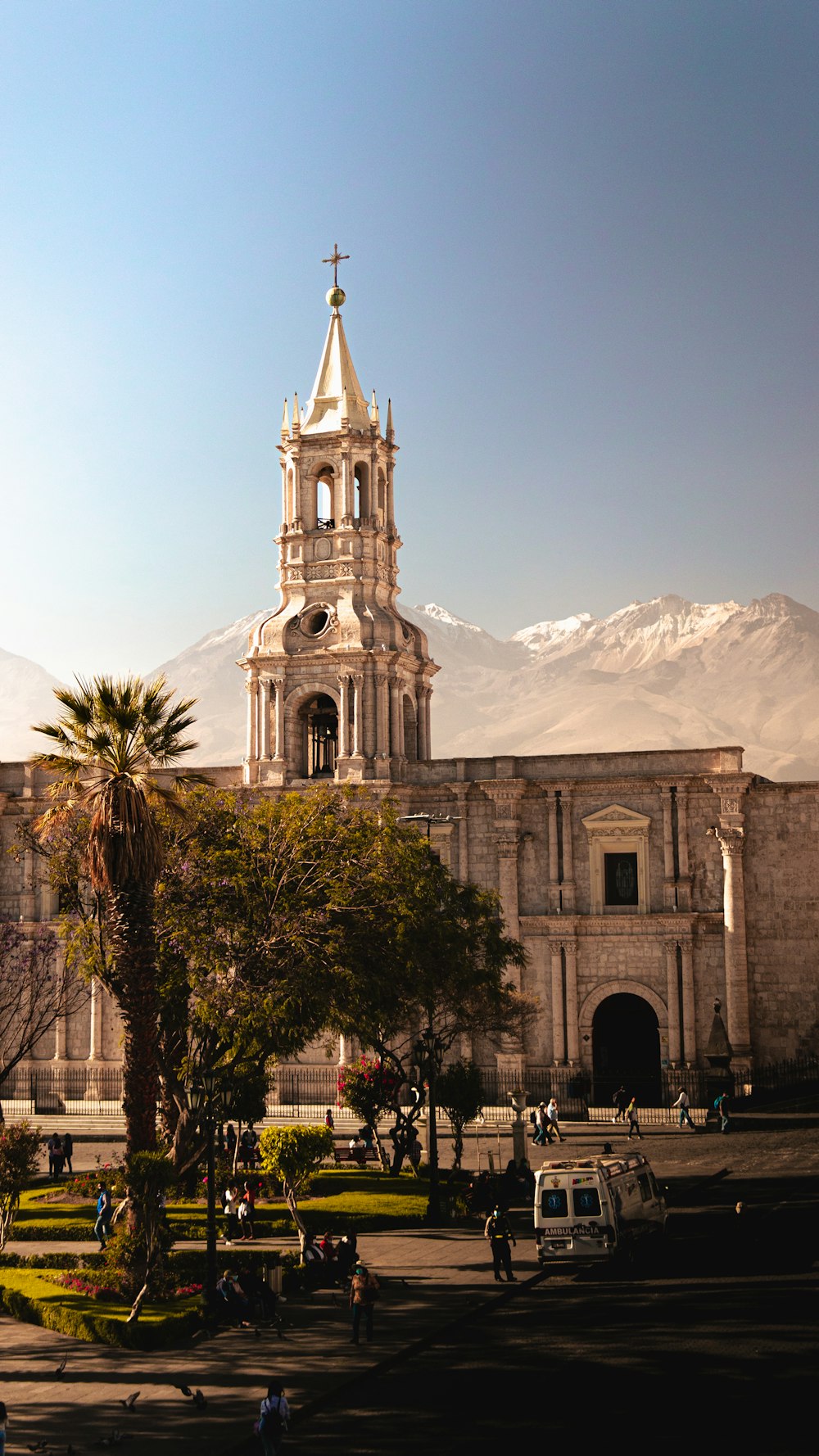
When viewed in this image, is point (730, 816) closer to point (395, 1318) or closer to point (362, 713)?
point (362, 713)

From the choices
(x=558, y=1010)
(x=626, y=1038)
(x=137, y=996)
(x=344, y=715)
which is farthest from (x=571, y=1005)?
(x=137, y=996)

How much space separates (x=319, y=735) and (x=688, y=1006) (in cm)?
1519

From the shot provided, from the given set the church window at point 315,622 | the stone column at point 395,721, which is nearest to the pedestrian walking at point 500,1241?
the stone column at point 395,721

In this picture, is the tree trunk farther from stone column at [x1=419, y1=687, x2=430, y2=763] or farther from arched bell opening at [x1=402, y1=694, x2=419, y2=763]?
stone column at [x1=419, y1=687, x2=430, y2=763]

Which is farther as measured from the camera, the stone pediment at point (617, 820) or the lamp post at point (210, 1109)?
the stone pediment at point (617, 820)

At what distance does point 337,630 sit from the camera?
48688mm

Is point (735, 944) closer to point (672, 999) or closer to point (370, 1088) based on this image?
point (672, 999)

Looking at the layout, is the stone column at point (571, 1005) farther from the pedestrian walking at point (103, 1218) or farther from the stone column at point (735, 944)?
the pedestrian walking at point (103, 1218)

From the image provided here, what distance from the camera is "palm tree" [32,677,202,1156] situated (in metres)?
23.7

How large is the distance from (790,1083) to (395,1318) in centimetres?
2695

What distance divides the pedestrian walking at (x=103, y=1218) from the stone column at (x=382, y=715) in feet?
76.3

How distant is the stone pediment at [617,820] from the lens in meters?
46.1

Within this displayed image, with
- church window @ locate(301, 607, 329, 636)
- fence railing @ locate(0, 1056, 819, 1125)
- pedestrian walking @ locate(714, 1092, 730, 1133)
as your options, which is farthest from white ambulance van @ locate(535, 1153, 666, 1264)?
church window @ locate(301, 607, 329, 636)

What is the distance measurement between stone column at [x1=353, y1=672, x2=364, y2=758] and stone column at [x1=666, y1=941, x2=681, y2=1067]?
11536 mm
